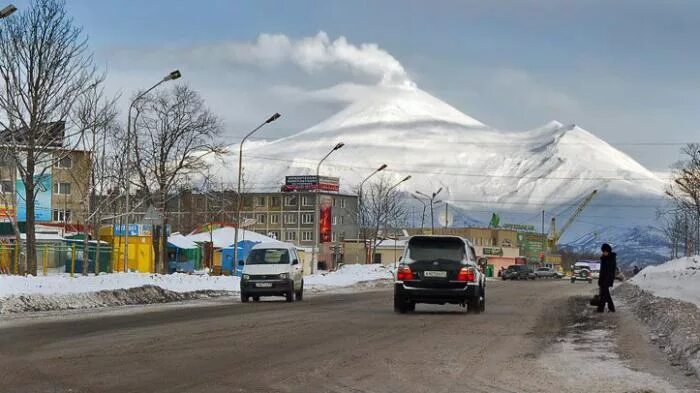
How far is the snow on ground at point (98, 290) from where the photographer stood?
27.5 meters

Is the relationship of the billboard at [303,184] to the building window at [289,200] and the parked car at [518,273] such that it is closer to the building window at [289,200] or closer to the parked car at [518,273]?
the building window at [289,200]

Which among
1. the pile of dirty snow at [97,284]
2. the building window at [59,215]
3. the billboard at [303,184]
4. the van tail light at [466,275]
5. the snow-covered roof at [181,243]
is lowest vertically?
the pile of dirty snow at [97,284]

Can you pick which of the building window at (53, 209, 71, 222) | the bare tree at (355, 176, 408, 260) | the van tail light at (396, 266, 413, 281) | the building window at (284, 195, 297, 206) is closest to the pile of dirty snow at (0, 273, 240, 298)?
the van tail light at (396, 266, 413, 281)

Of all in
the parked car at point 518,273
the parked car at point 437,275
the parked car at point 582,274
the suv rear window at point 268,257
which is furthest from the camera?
the parked car at point 518,273

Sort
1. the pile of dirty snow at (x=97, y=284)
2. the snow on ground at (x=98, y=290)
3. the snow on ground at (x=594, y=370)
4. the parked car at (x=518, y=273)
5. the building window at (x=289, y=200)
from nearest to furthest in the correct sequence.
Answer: the snow on ground at (x=594, y=370), the snow on ground at (x=98, y=290), the pile of dirty snow at (x=97, y=284), the parked car at (x=518, y=273), the building window at (x=289, y=200)

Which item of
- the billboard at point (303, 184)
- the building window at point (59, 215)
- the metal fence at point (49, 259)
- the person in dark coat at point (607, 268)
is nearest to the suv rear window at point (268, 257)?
the person in dark coat at point (607, 268)

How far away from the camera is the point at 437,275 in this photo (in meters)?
25.0

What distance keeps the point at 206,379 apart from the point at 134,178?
188 feet

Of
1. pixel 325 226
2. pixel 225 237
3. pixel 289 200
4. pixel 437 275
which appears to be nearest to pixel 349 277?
pixel 225 237

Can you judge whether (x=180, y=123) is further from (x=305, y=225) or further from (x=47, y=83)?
(x=305, y=225)

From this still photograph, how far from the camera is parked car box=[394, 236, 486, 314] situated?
25016mm

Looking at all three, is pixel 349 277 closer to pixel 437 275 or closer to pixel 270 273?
pixel 270 273

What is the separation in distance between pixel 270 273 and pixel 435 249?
30.6 feet

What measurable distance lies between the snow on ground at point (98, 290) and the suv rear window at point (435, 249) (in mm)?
9473
